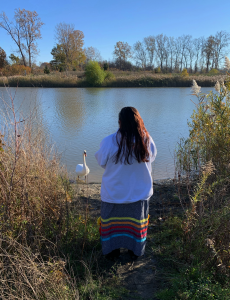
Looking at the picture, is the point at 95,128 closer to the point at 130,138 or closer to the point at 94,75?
the point at 130,138

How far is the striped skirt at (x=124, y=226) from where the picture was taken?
7.95 ft

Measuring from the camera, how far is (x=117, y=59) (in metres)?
57.7

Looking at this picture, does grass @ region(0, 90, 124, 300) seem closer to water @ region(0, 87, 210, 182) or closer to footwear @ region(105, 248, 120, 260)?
footwear @ region(105, 248, 120, 260)

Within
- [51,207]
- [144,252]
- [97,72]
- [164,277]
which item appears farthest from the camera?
[97,72]

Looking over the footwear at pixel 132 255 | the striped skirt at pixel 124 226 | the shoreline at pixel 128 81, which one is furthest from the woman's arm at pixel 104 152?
the shoreline at pixel 128 81

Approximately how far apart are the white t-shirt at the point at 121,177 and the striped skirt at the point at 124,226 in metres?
0.09

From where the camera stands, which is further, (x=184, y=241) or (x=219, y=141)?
(x=219, y=141)

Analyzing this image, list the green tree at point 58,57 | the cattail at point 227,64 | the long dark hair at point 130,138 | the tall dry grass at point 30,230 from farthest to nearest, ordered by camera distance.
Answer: the green tree at point 58,57 < the cattail at point 227,64 < the long dark hair at point 130,138 < the tall dry grass at point 30,230

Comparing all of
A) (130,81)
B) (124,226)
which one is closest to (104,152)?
(124,226)

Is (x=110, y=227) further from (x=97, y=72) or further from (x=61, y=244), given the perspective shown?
(x=97, y=72)

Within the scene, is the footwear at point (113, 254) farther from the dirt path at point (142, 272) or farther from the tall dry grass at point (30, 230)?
the tall dry grass at point (30, 230)

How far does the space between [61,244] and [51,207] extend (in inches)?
19.9

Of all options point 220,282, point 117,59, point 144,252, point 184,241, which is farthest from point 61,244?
point 117,59

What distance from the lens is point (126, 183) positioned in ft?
7.76
